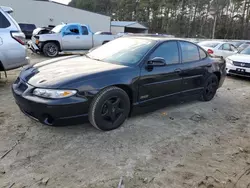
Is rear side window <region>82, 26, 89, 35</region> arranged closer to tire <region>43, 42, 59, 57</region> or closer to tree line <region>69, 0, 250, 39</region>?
tire <region>43, 42, 59, 57</region>

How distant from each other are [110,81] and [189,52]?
84.8 inches

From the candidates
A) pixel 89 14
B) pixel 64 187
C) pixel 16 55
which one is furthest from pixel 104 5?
pixel 64 187

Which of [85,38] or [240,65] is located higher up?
[85,38]

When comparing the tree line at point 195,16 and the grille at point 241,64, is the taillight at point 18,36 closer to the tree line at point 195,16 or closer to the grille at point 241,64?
the grille at point 241,64

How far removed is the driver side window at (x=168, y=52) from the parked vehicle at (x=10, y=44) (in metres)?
3.34

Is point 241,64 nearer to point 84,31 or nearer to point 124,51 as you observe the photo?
point 124,51

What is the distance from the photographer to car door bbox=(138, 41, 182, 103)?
12.6ft

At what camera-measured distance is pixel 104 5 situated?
58.0 m

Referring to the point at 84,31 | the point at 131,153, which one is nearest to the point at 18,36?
the point at 131,153

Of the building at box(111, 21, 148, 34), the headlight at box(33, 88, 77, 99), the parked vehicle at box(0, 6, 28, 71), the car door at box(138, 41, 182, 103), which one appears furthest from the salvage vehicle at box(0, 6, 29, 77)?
the building at box(111, 21, 148, 34)

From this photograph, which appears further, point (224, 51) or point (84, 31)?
point (84, 31)

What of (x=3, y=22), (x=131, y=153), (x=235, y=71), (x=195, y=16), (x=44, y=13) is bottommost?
(x=131, y=153)

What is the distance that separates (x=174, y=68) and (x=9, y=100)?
3.28 m

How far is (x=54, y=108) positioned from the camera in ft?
9.84
